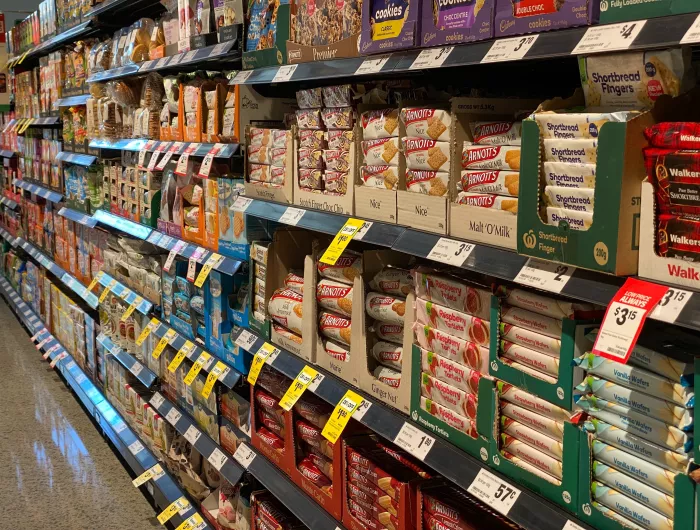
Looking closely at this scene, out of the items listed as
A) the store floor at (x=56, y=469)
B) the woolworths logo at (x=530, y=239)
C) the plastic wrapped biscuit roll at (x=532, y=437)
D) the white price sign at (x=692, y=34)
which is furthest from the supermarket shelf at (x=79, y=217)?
the white price sign at (x=692, y=34)

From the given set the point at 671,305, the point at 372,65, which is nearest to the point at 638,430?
the point at 671,305

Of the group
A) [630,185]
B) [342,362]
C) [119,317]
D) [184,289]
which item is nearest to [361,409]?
[342,362]

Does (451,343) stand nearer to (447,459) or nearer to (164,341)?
(447,459)

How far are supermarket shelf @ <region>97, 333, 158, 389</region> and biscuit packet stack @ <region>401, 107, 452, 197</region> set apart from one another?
2405mm

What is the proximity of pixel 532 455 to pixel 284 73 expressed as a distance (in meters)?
1.30

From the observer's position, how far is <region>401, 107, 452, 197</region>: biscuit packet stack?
173cm

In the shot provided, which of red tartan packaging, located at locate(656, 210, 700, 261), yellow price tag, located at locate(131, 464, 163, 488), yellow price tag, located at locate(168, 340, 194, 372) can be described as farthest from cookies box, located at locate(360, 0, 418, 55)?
yellow price tag, located at locate(131, 464, 163, 488)

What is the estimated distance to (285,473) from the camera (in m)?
2.54

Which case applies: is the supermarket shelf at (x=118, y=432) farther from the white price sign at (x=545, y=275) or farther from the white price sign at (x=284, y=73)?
the white price sign at (x=545, y=275)

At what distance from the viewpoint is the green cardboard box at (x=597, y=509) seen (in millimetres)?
1143

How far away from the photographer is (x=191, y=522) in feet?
10.5

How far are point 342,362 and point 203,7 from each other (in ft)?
5.30

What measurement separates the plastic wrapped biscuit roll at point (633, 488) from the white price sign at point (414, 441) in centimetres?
44

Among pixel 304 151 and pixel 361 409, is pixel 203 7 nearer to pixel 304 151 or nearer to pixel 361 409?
pixel 304 151
